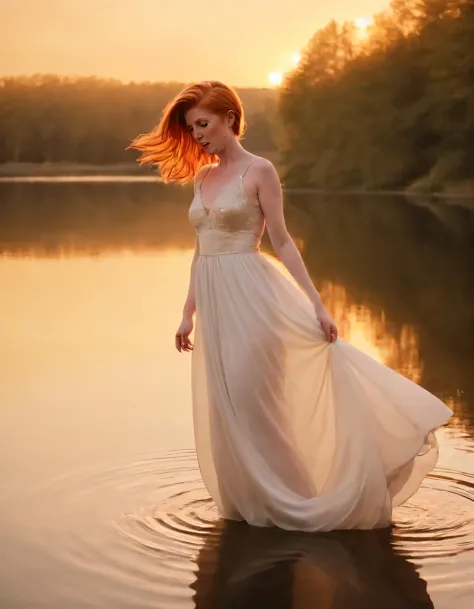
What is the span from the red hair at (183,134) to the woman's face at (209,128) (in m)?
0.03

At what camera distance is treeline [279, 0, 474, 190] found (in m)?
49.7

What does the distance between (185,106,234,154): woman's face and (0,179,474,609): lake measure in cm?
167

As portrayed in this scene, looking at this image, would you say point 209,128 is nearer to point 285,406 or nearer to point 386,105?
point 285,406

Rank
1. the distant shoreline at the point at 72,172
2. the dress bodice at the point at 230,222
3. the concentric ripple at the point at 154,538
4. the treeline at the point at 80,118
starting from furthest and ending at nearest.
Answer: the treeline at the point at 80,118 < the distant shoreline at the point at 72,172 < the dress bodice at the point at 230,222 < the concentric ripple at the point at 154,538

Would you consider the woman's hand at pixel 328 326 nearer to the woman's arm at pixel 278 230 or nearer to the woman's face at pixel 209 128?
the woman's arm at pixel 278 230

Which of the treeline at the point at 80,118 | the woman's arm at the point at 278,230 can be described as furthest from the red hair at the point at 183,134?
the treeline at the point at 80,118

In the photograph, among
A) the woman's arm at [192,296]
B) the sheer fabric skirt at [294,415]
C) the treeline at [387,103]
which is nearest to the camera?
the sheer fabric skirt at [294,415]

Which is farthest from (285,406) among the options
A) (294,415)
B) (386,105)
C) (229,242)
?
(386,105)

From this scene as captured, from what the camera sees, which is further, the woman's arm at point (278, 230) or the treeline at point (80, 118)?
the treeline at point (80, 118)

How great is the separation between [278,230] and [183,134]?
66 centimetres

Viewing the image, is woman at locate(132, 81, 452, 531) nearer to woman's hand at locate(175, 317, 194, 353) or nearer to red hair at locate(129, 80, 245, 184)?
red hair at locate(129, 80, 245, 184)

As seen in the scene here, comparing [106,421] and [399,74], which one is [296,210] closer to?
[399,74]

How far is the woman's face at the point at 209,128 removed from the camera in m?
5.63

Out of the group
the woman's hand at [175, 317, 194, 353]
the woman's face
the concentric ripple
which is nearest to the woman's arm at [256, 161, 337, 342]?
the woman's face
